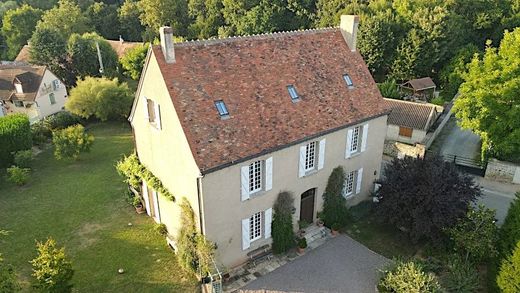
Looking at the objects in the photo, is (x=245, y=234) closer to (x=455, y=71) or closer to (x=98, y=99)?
(x=98, y=99)

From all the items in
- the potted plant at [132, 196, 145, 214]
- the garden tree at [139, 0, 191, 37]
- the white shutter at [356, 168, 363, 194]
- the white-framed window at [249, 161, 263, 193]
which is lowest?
the potted plant at [132, 196, 145, 214]

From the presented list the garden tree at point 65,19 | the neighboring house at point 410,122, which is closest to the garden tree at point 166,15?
the garden tree at point 65,19

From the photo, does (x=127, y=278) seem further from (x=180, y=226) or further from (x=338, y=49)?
(x=338, y=49)

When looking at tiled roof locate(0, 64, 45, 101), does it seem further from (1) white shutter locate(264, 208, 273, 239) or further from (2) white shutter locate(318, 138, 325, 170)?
(2) white shutter locate(318, 138, 325, 170)

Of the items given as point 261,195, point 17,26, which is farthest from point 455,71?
point 17,26

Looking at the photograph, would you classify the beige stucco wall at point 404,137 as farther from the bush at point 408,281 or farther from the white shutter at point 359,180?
the bush at point 408,281

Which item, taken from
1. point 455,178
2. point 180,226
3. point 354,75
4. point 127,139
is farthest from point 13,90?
point 455,178

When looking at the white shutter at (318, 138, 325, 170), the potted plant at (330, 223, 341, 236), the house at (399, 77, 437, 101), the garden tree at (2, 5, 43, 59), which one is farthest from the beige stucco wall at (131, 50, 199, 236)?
the garden tree at (2, 5, 43, 59)
